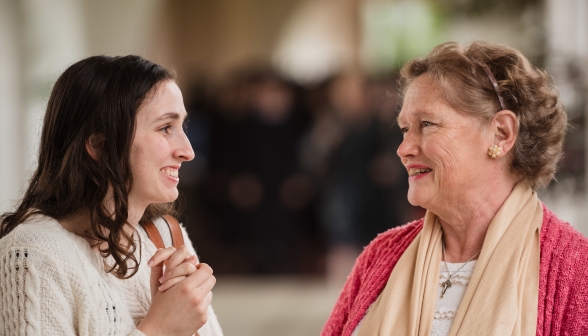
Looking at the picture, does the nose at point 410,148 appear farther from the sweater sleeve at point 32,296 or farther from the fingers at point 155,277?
the sweater sleeve at point 32,296

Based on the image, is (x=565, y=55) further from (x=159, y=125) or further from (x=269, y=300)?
(x=159, y=125)

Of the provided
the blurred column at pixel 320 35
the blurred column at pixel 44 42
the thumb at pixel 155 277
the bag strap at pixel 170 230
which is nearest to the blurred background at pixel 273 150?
the blurred column at pixel 44 42

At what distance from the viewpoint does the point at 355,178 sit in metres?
7.81

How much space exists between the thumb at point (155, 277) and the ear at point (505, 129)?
103cm

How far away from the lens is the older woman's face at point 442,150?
2156 mm

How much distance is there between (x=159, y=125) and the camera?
2.08 meters

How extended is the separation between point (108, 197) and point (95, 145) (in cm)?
15

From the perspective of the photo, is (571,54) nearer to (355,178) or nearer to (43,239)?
(355,178)

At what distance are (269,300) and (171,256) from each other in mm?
5104

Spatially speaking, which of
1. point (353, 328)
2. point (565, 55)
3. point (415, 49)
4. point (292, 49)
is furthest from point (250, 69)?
point (353, 328)

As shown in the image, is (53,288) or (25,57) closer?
(53,288)

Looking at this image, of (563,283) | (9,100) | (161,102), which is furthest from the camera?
(9,100)

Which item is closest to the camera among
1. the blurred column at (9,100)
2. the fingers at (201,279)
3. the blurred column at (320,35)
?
the fingers at (201,279)

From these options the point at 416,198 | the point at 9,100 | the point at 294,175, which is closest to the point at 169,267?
the point at 416,198
